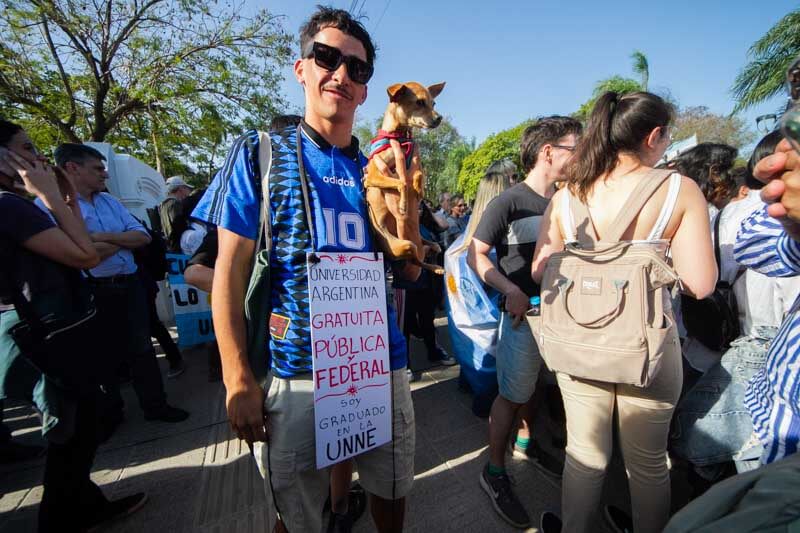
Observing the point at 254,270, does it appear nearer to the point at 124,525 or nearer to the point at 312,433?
the point at 312,433

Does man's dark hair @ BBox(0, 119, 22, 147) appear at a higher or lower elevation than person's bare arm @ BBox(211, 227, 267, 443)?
higher

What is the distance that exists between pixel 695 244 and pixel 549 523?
169 cm

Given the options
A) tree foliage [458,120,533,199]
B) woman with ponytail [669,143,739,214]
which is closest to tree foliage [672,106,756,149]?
tree foliage [458,120,533,199]

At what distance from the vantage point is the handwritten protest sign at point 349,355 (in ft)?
3.96

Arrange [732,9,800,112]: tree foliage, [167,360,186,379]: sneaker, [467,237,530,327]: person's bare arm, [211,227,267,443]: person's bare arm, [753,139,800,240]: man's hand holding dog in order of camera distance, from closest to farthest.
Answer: [753,139,800,240]: man's hand holding dog → [211,227,267,443]: person's bare arm → [467,237,530,327]: person's bare arm → [167,360,186,379]: sneaker → [732,9,800,112]: tree foliage

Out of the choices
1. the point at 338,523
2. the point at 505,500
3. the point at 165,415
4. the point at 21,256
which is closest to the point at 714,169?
the point at 505,500

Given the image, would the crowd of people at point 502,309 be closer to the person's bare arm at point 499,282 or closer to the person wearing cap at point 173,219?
the person's bare arm at point 499,282

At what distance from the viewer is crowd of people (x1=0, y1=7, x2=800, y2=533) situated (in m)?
1.19

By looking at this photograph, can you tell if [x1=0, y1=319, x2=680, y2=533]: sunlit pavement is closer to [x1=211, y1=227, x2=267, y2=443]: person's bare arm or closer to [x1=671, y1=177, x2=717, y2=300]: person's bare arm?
[x1=211, y1=227, x2=267, y2=443]: person's bare arm

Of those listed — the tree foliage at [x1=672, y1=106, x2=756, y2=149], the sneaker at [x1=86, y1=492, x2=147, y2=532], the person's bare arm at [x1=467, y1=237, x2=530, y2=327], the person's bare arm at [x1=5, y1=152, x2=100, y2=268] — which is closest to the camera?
the person's bare arm at [x1=5, y1=152, x2=100, y2=268]

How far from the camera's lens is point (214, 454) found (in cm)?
259

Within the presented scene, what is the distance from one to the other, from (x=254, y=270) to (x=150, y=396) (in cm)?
278

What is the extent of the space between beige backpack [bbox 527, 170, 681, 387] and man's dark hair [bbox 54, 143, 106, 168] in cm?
355

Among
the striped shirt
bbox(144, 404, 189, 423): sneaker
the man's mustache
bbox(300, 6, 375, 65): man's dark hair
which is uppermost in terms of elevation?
bbox(300, 6, 375, 65): man's dark hair
